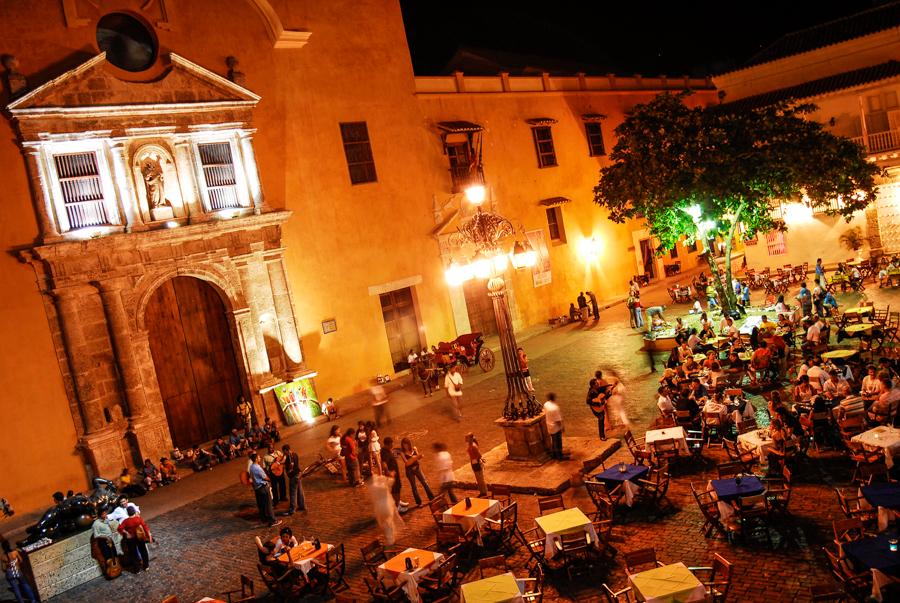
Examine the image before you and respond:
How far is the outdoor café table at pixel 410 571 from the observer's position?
8.86 m

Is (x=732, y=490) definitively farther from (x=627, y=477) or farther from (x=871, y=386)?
(x=871, y=386)

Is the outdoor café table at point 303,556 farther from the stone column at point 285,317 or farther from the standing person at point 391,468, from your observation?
the stone column at point 285,317

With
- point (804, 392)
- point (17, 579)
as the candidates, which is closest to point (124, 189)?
point (17, 579)

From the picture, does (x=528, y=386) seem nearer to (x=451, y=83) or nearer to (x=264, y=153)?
(x=264, y=153)

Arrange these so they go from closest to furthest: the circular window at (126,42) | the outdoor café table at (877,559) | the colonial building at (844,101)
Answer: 1. the outdoor café table at (877,559)
2. the circular window at (126,42)
3. the colonial building at (844,101)

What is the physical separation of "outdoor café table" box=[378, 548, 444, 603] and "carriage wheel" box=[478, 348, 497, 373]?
44.1 feet

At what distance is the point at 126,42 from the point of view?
731 inches

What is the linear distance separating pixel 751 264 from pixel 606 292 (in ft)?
21.8

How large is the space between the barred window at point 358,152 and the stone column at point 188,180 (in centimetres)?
545

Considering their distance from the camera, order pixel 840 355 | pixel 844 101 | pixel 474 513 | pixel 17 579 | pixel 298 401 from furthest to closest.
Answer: pixel 844 101
pixel 298 401
pixel 840 355
pixel 17 579
pixel 474 513

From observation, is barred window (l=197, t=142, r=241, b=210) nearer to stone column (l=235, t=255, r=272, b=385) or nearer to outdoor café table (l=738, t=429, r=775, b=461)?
stone column (l=235, t=255, r=272, b=385)

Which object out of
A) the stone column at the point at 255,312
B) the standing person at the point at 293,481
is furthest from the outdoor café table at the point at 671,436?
the stone column at the point at 255,312

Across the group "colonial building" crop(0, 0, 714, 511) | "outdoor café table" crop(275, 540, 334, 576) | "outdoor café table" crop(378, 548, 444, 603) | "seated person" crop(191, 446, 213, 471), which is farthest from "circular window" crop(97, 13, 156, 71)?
"outdoor café table" crop(378, 548, 444, 603)

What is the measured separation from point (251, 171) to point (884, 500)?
58.0 ft
